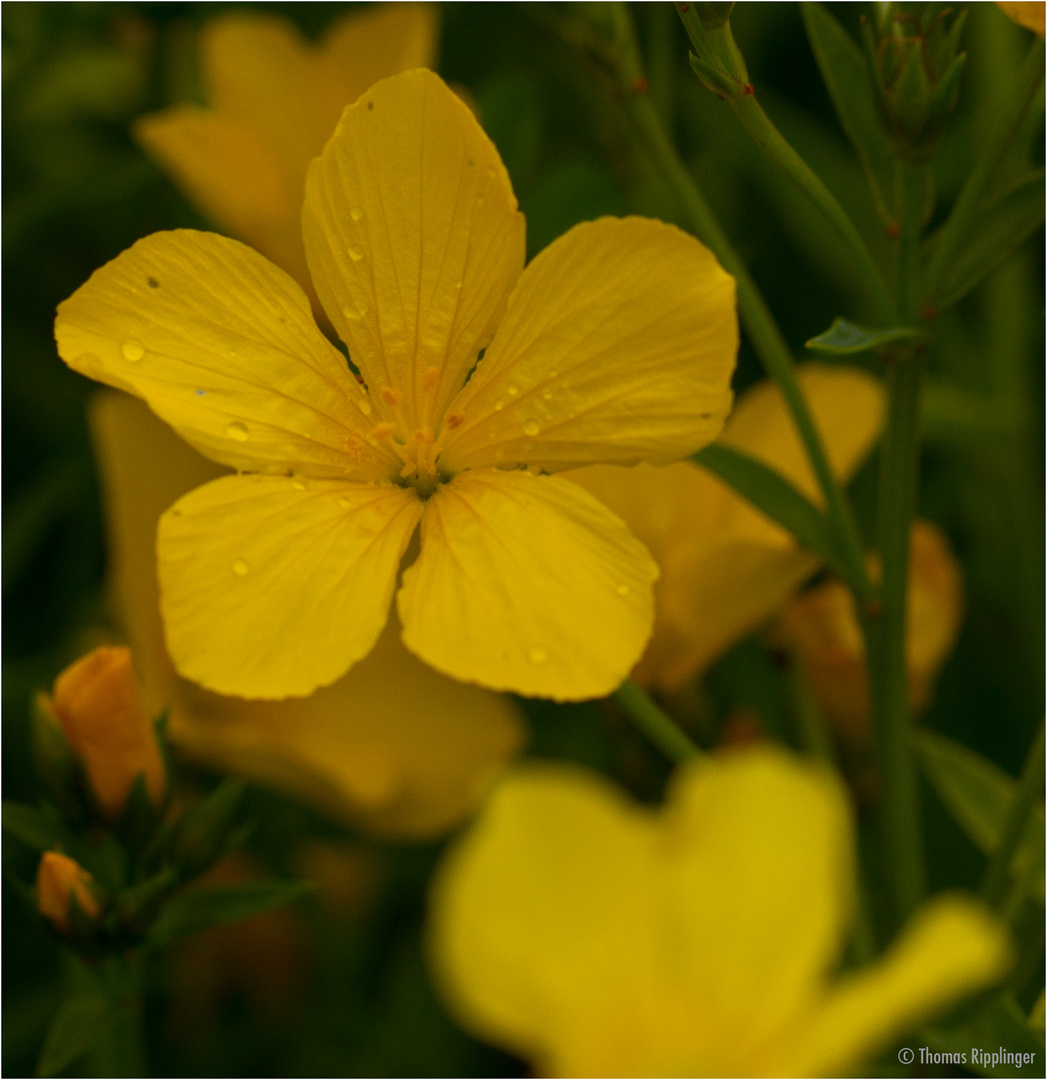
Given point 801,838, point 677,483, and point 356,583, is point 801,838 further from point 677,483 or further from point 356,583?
point 677,483

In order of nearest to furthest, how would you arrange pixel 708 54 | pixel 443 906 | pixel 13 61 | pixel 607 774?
pixel 443 906 → pixel 708 54 → pixel 607 774 → pixel 13 61

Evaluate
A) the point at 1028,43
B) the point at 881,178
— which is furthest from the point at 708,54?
the point at 1028,43

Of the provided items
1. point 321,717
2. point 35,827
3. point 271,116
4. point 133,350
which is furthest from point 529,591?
point 271,116

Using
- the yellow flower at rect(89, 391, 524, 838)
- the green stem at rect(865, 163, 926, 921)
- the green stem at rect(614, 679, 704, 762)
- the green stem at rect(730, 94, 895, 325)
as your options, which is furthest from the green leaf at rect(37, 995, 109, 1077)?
the green stem at rect(730, 94, 895, 325)

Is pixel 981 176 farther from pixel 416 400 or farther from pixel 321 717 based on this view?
pixel 321 717

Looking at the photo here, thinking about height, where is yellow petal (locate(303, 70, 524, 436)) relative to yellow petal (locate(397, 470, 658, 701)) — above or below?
above

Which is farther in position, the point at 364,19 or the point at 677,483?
the point at 364,19

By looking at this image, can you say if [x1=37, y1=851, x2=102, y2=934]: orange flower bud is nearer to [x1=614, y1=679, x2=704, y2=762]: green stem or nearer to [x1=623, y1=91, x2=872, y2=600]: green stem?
[x1=614, y1=679, x2=704, y2=762]: green stem

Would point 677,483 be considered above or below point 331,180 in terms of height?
below
